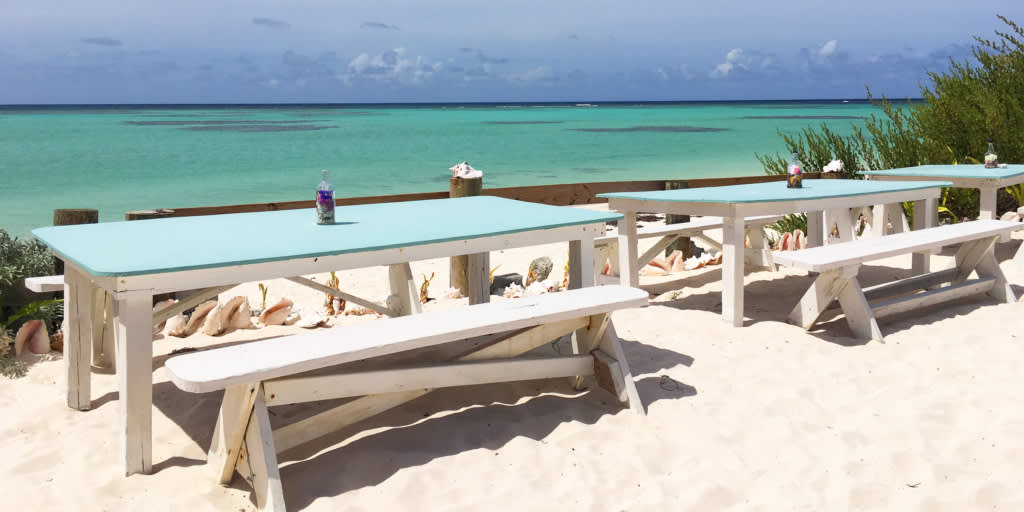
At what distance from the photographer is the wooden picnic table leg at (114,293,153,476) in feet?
7.62

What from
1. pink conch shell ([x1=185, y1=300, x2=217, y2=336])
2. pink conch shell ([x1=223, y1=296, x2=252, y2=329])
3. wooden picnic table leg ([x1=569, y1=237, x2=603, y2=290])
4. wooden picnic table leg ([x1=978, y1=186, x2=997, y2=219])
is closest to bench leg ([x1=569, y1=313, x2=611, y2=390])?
wooden picnic table leg ([x1=569, y1=237, x2=603, y2=290])

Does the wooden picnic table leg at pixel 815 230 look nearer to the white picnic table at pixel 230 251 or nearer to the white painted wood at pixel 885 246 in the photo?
the white painted wood at pixel 885 246

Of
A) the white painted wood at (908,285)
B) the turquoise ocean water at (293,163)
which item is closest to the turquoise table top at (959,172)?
the white painted wood at (908,285)

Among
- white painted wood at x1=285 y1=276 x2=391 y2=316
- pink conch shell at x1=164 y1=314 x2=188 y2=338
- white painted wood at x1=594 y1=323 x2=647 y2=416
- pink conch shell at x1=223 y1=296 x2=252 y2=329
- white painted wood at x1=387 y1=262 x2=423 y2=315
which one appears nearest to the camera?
white painted wood at x1=594 y1=323 x2=647 y2=416

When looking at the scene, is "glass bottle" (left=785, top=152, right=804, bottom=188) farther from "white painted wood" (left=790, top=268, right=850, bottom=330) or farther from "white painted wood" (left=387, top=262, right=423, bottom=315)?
"white painted wood" (left=387, top=262, right=423, bottom=315)

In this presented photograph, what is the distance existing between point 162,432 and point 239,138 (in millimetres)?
29127

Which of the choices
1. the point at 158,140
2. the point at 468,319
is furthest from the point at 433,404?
the point at 158,140

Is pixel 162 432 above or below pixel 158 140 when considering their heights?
below

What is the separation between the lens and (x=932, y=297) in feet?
13.6

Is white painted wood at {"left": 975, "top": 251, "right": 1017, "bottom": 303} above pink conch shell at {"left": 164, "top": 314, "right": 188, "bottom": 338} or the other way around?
above

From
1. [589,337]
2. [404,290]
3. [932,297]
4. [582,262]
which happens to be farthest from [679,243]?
[589,337]

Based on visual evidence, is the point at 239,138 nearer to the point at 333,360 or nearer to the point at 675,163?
the point at 675,163

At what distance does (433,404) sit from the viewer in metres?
2.98

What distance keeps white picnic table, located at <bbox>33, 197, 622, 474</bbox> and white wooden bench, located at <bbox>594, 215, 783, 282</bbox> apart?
1.18 metres
